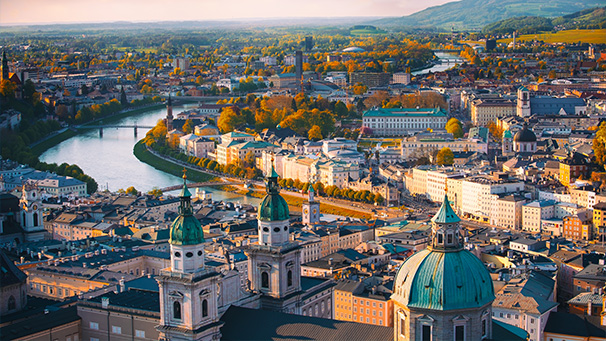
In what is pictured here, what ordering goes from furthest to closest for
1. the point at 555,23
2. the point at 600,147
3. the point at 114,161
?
the point at 555,23
the point at 114,161
the point at 600,147

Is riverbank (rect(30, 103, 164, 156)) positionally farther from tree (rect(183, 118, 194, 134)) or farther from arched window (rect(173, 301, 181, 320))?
arched window (rect(173, 301, 181, 320))

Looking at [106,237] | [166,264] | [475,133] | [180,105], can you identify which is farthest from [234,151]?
[180,105]

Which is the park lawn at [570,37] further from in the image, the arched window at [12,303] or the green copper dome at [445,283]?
the green copper dome at [445,283]

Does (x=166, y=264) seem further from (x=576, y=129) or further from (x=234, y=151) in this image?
(x=576, y=129)

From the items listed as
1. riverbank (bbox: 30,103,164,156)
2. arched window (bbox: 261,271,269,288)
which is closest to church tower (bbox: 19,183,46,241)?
arched window (bbox: 261,271,269,288)

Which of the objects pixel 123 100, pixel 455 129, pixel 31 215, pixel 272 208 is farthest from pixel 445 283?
pixel 123 100

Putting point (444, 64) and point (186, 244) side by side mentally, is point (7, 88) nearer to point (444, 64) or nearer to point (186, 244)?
point (186, 244)

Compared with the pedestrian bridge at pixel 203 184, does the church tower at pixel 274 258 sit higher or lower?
higher

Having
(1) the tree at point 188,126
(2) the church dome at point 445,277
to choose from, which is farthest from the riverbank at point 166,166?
(2) the church dome at point 445,277
